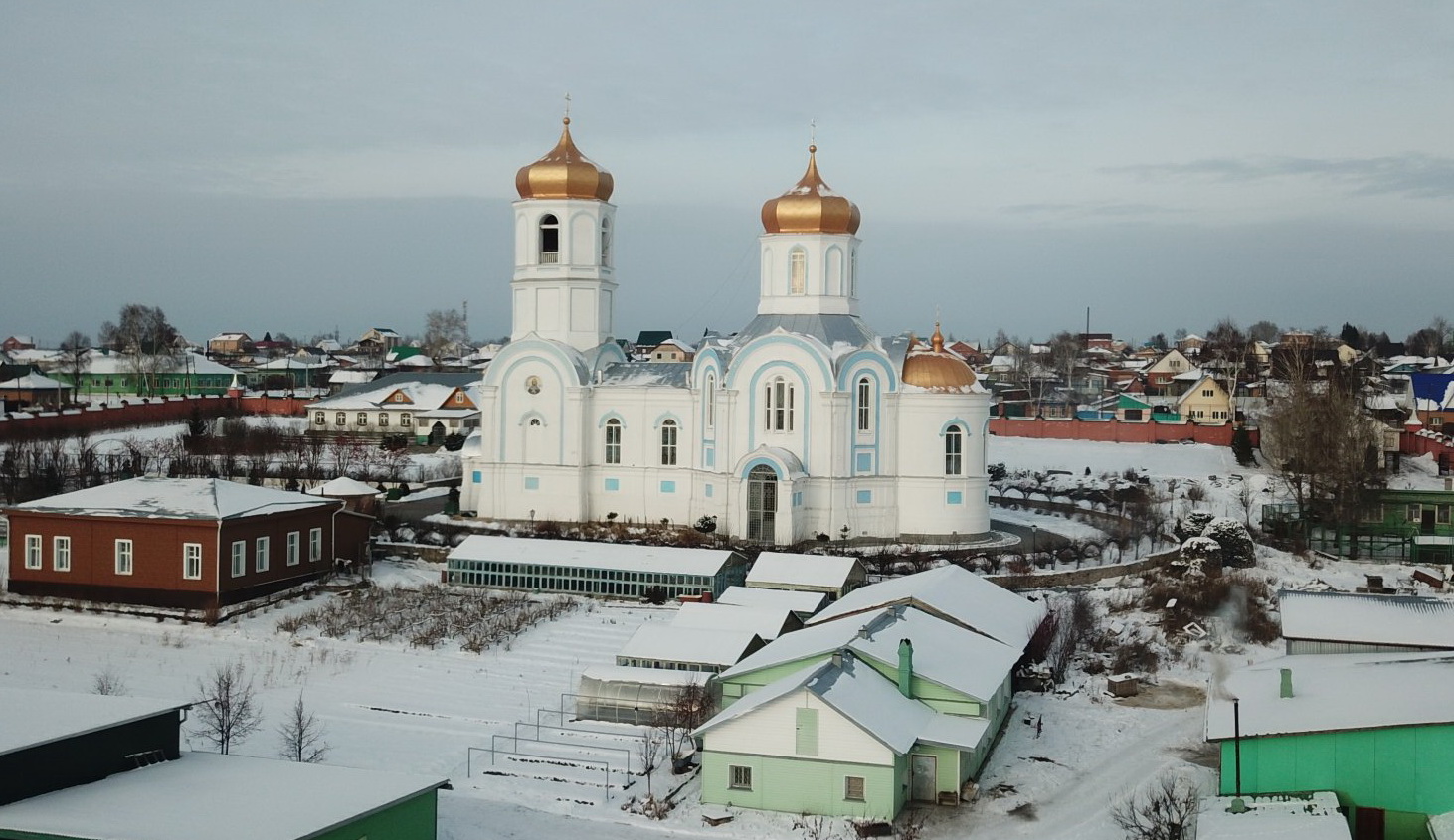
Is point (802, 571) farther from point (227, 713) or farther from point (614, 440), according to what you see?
point (227, 713)

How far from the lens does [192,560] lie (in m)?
28.0

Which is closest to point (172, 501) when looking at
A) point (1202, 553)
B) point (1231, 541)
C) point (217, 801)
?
point (217, 801)

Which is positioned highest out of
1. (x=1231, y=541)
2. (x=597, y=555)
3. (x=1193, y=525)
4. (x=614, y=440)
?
(x=614, y=440)

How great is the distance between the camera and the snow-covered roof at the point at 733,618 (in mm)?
24161

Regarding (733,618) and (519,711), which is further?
(733,618)

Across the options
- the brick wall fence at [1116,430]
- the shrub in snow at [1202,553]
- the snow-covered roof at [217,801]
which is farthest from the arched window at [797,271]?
the snow-covered roof at [217,801]

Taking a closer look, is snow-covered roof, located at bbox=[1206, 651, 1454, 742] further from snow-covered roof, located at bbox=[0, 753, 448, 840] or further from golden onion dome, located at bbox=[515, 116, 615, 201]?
golden onion dome, located at bbox=[515, 116, 615, 201]

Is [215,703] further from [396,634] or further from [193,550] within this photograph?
[193,550]

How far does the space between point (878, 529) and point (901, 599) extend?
10.3m

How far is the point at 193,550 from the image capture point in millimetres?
27953

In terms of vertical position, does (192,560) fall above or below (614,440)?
below

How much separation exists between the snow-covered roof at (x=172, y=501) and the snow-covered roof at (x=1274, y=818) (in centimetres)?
1928

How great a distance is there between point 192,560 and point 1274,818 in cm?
2044

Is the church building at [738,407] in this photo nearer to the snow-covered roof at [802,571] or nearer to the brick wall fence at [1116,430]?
the snow-covered roof at [802,571]
